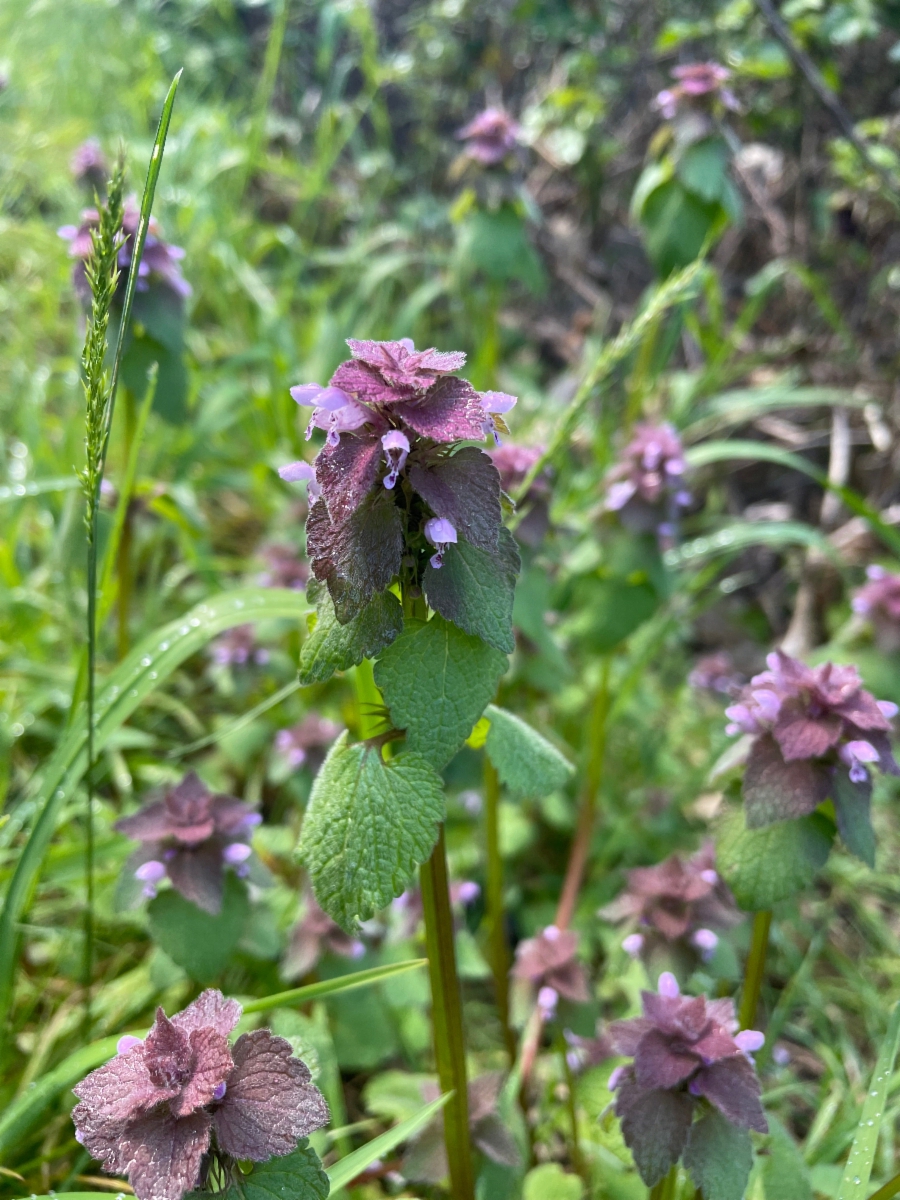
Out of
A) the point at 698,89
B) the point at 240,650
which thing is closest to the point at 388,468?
the point at 240,650

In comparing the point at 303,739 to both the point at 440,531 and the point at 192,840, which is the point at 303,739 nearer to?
the point at 192,840

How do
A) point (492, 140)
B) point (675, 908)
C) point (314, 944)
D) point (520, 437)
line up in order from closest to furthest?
1. point (675, 908)
2. point (314, 944)
3. point (492, 140)
4. point (520, 437)

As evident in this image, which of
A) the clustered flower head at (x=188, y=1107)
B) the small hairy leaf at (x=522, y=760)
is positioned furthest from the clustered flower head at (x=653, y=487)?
the clustered flower head at (x=188, y=1107)

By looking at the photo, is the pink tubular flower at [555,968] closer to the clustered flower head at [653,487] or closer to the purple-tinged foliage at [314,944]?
the purple-tinged foliage at [314,944]

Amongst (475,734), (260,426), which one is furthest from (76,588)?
(475,734)

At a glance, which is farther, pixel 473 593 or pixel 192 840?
pixel 192 840

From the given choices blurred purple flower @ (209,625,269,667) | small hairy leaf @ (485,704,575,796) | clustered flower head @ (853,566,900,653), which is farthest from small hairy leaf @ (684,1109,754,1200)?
blurred purple flower @ (209,625,269,667)

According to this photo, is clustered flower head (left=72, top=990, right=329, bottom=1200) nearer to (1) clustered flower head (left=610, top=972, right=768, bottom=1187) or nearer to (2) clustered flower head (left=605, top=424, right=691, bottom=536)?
(1) clustered flower head (left=610, top=972, right=768, bottom=1187)
